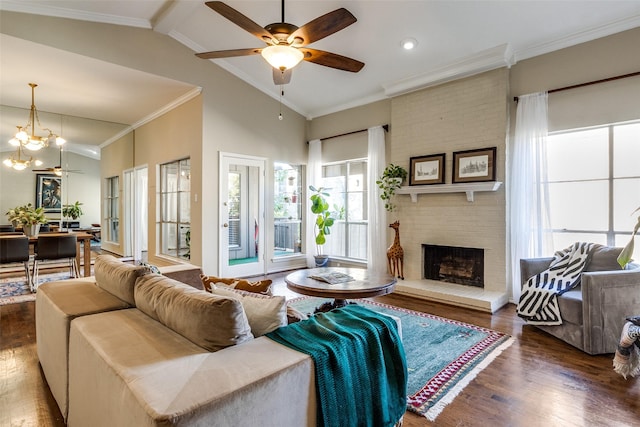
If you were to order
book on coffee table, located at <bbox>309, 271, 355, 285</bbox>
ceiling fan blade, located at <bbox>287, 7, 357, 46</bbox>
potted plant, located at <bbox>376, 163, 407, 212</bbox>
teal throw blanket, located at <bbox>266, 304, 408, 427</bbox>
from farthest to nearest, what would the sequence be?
1. potted plant, located at <bbox>376, 163, 407, 212</bbox>
2. book on coffee table, located at <bbox>309, 271, 355, 285</bbox>
3. ceiling fan blade, located at <bbox>287, 7, 357, 46</bbox>
4. teal throw blanket, located at <bbox>266, 304, 408, 427</bbox>

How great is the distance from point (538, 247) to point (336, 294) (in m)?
2.87

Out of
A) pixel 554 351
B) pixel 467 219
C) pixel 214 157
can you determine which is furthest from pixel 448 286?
pixel 214 157

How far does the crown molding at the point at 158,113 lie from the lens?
5301 millimetres

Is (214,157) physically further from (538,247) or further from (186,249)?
(538,247)

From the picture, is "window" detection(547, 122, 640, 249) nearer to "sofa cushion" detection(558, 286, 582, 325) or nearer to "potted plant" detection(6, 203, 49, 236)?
"sofa cushion" detection(558, 286, 582, 325)

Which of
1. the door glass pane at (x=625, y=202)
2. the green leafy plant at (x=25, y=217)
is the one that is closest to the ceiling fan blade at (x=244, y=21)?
the door glass pane at (x=625, y=202)

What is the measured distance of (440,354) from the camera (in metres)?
2.74

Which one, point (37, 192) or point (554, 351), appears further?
point (37, 192)

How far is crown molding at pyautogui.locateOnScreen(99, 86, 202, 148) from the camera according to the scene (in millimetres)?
5301

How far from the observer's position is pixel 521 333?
3262 mm

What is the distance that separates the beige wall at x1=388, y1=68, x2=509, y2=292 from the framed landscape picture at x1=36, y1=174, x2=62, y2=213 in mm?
5797

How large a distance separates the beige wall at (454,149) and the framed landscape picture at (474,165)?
7 cm

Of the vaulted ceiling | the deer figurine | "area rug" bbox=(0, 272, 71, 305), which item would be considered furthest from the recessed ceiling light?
"area rug" bbox=(0, 272, 71, 305)

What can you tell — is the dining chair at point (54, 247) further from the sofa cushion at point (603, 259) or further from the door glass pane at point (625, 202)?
the door glass pane at point (625, 202)
